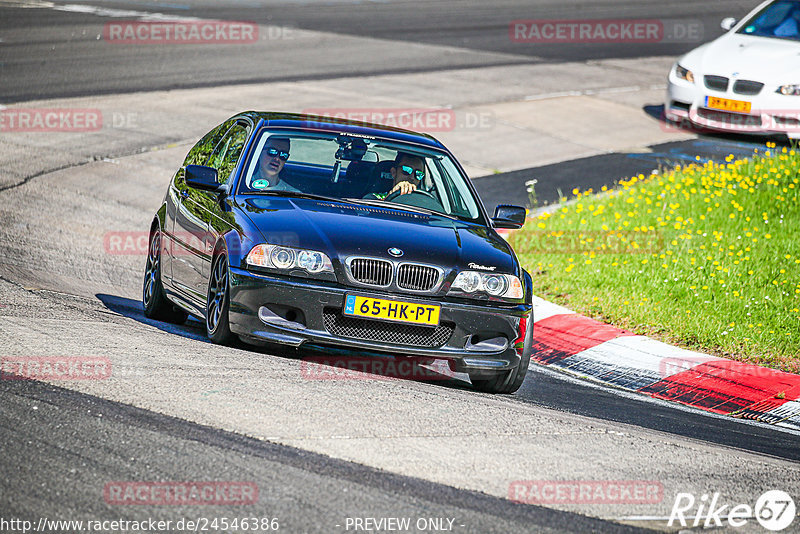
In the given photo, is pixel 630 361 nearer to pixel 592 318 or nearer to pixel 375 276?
pixel 592 318

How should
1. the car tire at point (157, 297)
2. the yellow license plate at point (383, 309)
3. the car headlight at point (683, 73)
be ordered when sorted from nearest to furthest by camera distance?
the yellow license plate at point (383, 309), the car tire at point (157, 297), the car headlight at point (683, 73)

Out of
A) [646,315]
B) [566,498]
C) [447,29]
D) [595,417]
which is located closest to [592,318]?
[646,315]

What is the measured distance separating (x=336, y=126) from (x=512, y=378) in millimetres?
2350

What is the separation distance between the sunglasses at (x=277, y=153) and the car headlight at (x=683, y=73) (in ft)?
34.9

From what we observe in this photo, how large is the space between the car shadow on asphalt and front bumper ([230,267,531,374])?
0.20 m

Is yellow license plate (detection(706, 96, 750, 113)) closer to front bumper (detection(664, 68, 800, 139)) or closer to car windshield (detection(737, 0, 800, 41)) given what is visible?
front bumper (detection(664, 68, 800, 139))

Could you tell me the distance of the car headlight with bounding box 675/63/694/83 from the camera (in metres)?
17.2

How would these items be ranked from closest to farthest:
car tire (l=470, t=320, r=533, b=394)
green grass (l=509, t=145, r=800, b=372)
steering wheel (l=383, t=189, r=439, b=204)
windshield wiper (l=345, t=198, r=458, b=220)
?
→ car tire (l=470, t=320, r=533, b=394) < windshield wiper (l=345, t=198, r=458, b=220) < steering wheel (l=383, t=189, r=439, b=204) < green grass (l=509, t=145, r=800, b=372)

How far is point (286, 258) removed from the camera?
6875 mm

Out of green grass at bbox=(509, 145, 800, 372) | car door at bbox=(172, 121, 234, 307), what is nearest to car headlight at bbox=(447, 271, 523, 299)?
Answer: car door at bbox=(172, 121, 234, 307)

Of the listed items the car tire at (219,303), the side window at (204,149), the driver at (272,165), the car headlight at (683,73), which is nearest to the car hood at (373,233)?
the driver at (272,165)

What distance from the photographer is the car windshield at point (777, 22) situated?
58.6 ft

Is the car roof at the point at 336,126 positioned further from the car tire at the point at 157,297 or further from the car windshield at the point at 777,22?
the car windshield at the point at 777,22

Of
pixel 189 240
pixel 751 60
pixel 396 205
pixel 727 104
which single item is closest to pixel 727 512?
pixel 396 205
